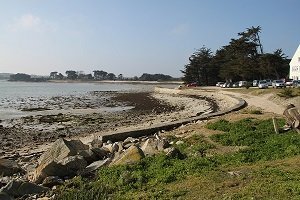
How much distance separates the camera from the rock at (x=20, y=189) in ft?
35.4

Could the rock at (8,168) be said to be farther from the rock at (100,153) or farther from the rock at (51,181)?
the rock at (100,153)

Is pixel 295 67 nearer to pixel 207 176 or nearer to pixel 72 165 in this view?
pixel 72 165

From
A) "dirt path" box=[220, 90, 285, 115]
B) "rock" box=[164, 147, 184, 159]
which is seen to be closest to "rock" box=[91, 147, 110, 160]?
"rock" box=[164, 147, 184, 159]

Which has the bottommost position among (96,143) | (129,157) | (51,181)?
(96,143)

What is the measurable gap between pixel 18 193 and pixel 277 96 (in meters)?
32.1

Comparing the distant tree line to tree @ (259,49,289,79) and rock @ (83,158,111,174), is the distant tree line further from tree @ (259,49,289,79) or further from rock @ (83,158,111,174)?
rock @ (83,158,111,174)

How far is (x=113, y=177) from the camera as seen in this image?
11.3 m

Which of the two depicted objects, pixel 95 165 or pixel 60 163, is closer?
pixel 60 163

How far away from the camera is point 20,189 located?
1095 cm

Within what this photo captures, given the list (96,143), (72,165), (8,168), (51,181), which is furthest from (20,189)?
(96,143)

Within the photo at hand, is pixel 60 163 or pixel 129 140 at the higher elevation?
pixel 60 163

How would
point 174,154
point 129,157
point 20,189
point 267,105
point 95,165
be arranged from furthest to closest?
1. point 267,105
2. point 95,165
3. point 129,157
4. point 174,154
5. point 20,189

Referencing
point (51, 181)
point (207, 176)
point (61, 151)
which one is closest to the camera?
point (207, 176)

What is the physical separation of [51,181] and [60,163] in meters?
0.93
